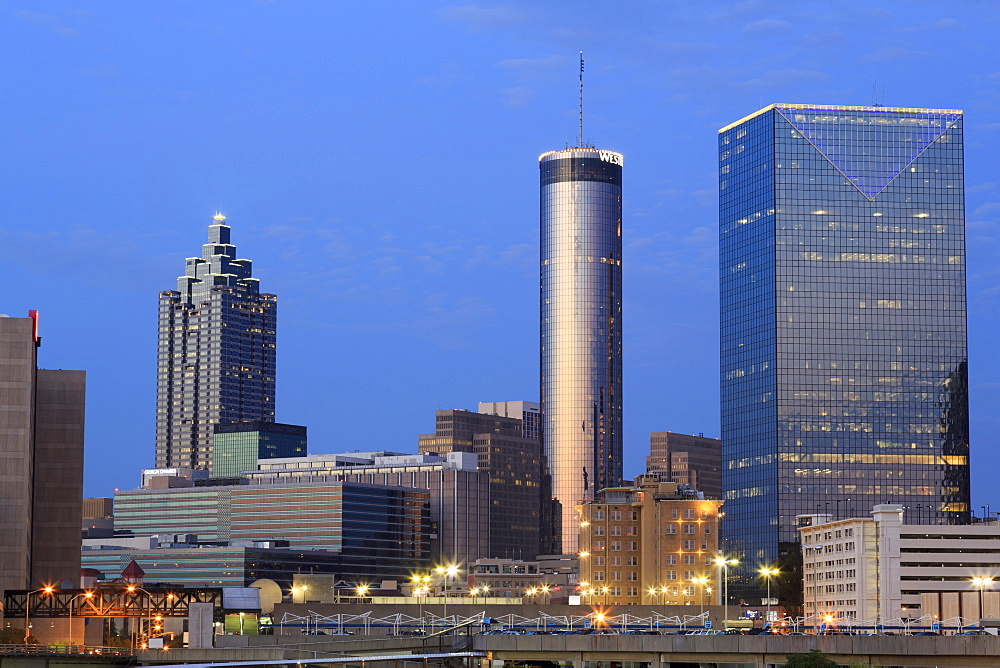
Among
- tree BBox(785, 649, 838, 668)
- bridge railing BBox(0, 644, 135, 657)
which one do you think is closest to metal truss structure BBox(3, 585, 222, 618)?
bridge railing BBox(0, 644, 135, 657)

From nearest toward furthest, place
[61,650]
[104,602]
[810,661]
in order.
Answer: [810,661] → [61,650] → [104,602]

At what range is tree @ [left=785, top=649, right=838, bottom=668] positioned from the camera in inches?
4813

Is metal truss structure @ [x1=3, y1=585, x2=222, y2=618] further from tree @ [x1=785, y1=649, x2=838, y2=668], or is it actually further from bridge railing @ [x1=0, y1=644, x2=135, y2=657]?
tree @ [x1=785, y1=649, x2=838, y2=668]

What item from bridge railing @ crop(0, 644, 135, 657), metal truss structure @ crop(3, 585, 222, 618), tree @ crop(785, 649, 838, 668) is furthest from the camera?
metal truss structure @ crop(3, 585, 222, 618)

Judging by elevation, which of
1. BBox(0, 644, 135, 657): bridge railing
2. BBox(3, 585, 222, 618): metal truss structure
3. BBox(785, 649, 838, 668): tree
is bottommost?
BBox(0, 644, 135, 657): bridge railing

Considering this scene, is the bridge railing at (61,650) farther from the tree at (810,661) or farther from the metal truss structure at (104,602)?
the tree at (810,661)

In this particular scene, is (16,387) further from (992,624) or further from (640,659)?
(992,624)

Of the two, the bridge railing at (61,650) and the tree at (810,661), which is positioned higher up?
the tree at (810,661)

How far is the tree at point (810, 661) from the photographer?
4813 inches

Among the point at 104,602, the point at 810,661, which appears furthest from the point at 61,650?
the point at 810,661

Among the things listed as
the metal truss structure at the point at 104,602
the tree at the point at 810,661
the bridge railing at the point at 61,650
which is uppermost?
the metal truss structure at the point at 104,602

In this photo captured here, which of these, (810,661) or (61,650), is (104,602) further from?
(810,661)

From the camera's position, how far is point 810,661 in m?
123

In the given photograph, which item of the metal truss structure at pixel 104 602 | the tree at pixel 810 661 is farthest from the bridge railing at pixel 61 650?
the tree at pixel 810 661
